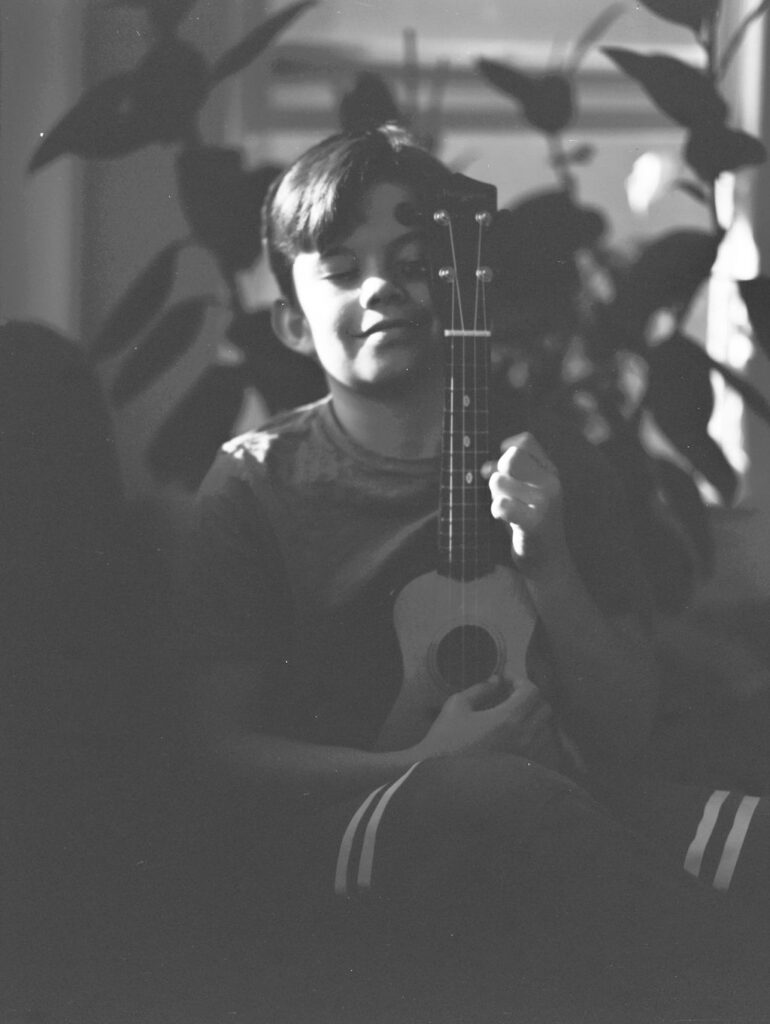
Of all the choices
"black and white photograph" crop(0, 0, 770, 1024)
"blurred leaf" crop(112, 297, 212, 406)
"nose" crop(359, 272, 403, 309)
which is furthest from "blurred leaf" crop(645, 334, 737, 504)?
"blurred leaf" crop(112, 297, 212, 406)

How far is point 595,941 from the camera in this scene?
1.39 m

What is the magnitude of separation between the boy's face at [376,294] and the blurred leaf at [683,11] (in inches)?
15.4

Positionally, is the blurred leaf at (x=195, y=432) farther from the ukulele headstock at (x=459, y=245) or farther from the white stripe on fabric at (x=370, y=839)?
the white stripe on fabric at (x=370, y=839)

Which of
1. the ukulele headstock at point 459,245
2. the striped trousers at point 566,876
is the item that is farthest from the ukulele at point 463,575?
the striped trousers at point 566,876

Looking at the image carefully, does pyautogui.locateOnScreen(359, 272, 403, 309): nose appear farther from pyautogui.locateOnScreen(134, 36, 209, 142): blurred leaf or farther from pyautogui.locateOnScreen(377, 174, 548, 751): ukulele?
pyautogui.locateOnScreen(134, 36, 209, 142): blurred leaf

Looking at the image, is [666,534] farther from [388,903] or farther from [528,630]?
[388,903]

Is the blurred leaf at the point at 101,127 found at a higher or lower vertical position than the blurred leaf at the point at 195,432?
higher

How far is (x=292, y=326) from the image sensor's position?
4.43ft

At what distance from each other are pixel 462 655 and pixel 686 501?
35 cm

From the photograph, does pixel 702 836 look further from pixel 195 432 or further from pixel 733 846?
pixel 195 432

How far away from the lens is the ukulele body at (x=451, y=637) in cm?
135

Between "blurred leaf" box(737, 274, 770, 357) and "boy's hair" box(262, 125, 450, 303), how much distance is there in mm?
413

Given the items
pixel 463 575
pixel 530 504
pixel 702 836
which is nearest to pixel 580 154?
pixel 530 504

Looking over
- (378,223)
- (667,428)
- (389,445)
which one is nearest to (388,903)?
(389,445)
